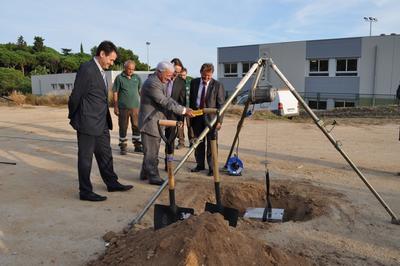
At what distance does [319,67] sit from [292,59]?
2439mm

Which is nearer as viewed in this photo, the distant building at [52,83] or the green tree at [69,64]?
the distant building at [52,83]

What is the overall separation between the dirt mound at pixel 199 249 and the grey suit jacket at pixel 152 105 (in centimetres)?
270

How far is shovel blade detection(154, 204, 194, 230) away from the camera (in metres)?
4.35

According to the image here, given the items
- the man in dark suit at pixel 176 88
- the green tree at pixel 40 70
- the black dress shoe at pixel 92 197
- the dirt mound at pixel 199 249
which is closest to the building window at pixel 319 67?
the man in dark suit at pixel 176 88

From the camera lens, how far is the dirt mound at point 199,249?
3271 millimetres

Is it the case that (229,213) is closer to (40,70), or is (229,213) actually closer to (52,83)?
(52,83)

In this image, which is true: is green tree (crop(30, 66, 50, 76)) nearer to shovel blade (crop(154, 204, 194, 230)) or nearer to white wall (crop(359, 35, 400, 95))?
white wall (crop(359, 35, 400, 95))

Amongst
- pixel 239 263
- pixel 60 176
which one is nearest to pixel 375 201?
pixel 239 263

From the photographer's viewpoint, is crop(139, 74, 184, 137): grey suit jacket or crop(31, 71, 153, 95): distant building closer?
crop(139, 74, 184, 137): grey suit jacket

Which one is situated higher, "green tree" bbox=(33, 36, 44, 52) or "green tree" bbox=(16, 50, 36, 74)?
"green tree" bbox=(33, 36, 44, 52)

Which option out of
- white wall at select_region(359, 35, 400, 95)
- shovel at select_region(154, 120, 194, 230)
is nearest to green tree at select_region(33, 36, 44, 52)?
white wall at select_region(359, 35, 400, 95)

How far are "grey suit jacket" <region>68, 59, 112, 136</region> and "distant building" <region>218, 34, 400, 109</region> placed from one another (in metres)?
25.8

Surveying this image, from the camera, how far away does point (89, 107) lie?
561 centimetres

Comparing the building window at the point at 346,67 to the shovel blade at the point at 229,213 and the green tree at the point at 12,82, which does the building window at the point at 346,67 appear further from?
the green tree at the point at 12,82
